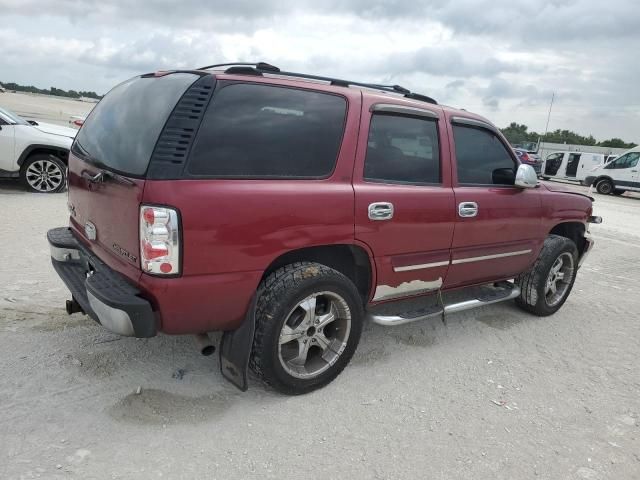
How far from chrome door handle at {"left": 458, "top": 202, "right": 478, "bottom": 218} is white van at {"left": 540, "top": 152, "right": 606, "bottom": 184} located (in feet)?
76.4

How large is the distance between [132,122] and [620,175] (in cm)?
2197

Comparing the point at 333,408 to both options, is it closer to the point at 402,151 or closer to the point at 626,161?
the point at 402,151

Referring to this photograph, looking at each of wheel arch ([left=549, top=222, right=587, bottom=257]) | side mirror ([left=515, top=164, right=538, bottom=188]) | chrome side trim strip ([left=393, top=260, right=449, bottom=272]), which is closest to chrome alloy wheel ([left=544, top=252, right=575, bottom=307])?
wheel arch ([left=549, top=222, right=587, bottom=257])

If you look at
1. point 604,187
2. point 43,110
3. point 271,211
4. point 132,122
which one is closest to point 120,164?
point 132,122

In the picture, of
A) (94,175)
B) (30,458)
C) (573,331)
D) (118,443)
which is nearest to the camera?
(30,458)

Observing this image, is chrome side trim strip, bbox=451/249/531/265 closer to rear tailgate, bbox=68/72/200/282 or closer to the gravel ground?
the gravel ground

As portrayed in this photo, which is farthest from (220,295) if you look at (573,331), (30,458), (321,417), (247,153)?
(573,331)

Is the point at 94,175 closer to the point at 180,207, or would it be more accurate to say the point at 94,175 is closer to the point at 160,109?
the point at 160,109

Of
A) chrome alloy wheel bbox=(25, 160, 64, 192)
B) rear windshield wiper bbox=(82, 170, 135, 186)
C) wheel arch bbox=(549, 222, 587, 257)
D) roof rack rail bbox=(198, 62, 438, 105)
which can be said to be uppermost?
roof rack rail bbox=(198, 62, 438, 105)

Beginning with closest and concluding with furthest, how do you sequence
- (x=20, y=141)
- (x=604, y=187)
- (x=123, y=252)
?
(x=123, y=252) → (x=20, y=141) → (x=604, y=187)

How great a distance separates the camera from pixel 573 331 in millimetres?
4586

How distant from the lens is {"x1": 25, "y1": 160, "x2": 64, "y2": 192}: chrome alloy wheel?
28.4ft

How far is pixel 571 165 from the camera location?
25188 mm

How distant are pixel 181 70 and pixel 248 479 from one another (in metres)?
2.22
